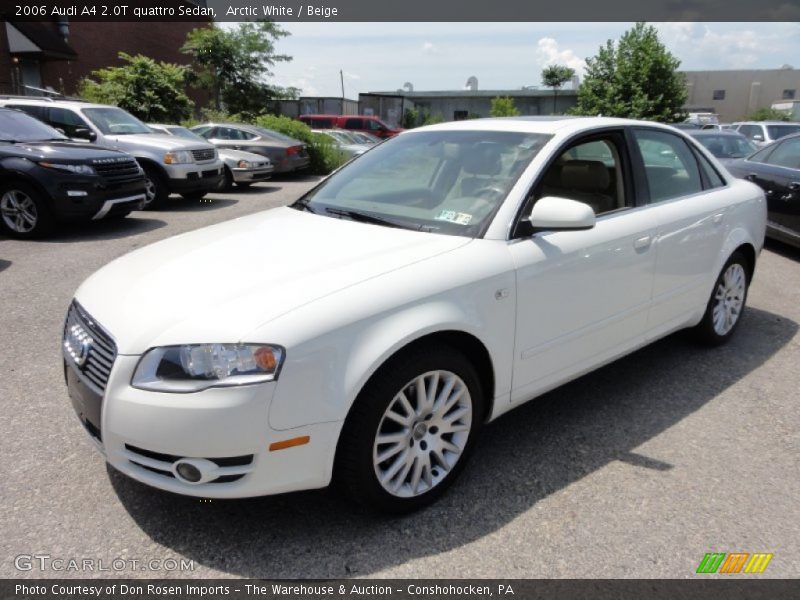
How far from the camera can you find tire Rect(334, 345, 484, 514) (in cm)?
241

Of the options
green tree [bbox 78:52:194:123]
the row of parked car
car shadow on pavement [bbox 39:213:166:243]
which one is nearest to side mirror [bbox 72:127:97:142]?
the row of parked car

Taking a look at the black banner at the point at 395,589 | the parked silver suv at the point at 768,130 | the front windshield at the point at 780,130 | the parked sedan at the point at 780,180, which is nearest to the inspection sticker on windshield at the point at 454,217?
the black banner at the point at 395,589

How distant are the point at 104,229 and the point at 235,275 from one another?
7225 mm

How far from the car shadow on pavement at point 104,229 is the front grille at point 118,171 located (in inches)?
27.3

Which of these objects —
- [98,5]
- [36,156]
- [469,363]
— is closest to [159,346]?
[469,363]

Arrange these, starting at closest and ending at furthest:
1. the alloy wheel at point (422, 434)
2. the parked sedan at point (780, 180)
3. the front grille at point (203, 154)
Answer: the alloy wheel at point (422, 434)
the parked sedan at point (780, 180)
the front grille at point (203, 154)

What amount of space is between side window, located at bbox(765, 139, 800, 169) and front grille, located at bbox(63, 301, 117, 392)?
25.9 feet

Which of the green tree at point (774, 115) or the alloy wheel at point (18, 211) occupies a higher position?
the green tree at point (774, 115)

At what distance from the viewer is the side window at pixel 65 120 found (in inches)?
418

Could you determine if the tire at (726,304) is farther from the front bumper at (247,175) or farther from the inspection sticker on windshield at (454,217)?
the front bumper at (247,175)

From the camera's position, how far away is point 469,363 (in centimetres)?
276

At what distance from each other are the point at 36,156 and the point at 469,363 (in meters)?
7.33

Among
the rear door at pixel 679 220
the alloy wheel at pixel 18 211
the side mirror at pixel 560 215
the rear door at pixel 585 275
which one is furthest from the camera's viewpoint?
A: the alloy wheel at pixel 18 211

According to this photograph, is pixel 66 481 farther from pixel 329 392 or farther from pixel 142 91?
pixel 142 91
